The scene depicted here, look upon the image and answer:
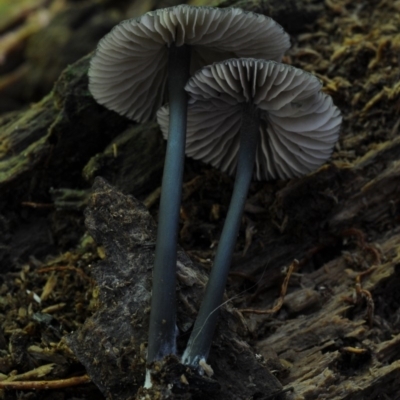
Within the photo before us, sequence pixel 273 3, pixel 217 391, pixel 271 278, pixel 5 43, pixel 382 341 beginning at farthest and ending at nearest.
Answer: pixel 5 43 < pixel 273 3 < pixel 271 278 < pixel 382 341 < pixel 217 391

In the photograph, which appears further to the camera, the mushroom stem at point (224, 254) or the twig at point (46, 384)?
the twig at point (46, 384)

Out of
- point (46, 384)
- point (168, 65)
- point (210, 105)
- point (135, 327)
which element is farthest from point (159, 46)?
point (46, 384)

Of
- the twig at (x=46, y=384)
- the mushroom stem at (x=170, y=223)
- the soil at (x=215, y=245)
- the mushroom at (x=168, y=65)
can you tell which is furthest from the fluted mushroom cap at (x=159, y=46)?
the twig at (x=46, y=384)

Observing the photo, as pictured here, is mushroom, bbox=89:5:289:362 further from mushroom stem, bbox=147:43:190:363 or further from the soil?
the soil

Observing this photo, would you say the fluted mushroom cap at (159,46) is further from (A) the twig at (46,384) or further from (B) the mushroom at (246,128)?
(A) the twig at (46,384)

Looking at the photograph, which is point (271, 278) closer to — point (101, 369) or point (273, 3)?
point (101, 369)

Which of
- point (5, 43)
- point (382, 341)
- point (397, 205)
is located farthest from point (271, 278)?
point (5, 43)

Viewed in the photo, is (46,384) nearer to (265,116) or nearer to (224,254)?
(224,254)
